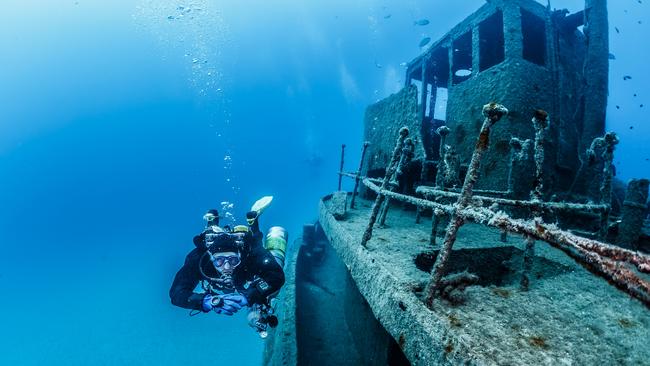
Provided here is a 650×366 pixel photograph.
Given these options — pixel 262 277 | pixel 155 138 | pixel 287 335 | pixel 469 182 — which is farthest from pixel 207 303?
pixel 155 138

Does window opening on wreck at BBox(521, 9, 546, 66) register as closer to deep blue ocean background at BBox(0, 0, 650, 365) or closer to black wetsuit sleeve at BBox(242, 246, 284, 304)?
black wetsuit sleeve at BBox(242, 246, 284, 304)

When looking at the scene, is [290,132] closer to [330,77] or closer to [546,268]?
[330,77]

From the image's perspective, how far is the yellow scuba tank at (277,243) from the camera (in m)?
5.76

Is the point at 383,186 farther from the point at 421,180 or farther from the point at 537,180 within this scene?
the point at 421,180

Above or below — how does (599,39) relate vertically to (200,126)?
below

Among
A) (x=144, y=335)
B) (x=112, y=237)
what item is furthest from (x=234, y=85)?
(x=144, y=335)

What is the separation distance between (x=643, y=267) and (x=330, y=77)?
130739 mm

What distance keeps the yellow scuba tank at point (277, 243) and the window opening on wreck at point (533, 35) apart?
21.6 ft

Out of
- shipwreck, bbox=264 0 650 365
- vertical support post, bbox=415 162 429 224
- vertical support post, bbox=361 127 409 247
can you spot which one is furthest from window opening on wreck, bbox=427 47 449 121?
vertical support post, bbox=361 127 409 247

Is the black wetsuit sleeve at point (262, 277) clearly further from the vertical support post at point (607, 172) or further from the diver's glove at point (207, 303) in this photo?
the vertical support post at point (607, 172)

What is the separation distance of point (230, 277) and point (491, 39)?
28.0ft

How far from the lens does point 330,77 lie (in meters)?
125

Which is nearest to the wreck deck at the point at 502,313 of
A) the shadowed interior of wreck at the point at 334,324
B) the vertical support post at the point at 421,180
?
the shadowed interior of wreck at the point at 334,324

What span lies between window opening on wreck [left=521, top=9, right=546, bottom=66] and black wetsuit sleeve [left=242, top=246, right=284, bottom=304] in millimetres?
6872
